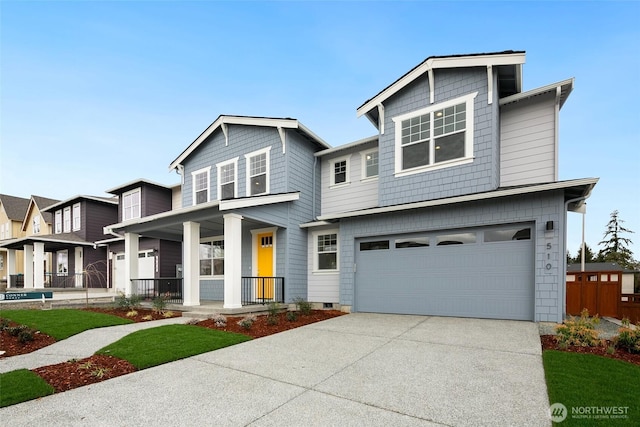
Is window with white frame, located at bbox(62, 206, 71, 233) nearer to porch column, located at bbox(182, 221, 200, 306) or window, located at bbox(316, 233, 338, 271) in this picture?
porch column, located at bbox(182, 221, 200, 306)

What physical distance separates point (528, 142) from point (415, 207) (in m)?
3.54

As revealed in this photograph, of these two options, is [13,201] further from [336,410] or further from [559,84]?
[559,84]

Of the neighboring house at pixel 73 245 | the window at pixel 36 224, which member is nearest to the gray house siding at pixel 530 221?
the neighboring house at pixel 73 245

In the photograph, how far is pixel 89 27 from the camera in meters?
10.6

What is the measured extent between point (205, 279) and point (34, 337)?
21.3 feet

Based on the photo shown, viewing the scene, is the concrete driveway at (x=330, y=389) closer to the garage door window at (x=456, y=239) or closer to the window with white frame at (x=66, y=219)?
the garage door window at (x=456, y=239)

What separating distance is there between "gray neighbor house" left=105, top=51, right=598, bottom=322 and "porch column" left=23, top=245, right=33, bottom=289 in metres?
12.8

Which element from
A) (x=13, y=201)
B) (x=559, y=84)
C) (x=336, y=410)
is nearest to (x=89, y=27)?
(x=336, y=410)

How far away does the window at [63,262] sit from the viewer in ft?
69.3

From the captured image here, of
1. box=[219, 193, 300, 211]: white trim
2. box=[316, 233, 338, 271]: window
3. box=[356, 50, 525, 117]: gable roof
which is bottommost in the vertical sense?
box=[316, 233, 338, 271]: window

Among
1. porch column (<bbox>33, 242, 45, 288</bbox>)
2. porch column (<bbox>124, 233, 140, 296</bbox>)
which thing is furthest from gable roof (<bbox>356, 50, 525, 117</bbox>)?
porch column (<bbox>33, 242, 45, 288</bbox>)

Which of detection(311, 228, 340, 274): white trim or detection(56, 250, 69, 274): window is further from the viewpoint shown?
detection(56, 250, 69, 274): window

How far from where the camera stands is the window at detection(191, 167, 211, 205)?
13.6 metres

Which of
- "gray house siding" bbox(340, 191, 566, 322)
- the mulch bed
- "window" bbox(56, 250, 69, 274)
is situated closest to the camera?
the mulch bed
